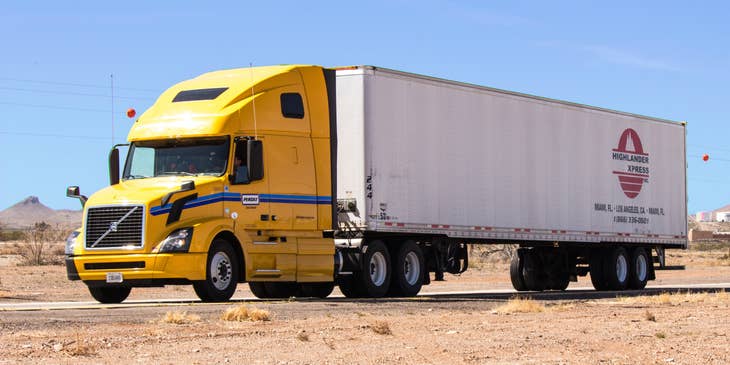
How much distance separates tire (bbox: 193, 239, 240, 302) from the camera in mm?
22797

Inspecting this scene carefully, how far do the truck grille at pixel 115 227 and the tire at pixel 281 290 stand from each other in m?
5.15

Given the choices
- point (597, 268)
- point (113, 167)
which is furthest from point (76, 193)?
point (597, 268)

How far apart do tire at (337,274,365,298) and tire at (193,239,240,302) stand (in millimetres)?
3262

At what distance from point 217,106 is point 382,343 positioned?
967cm

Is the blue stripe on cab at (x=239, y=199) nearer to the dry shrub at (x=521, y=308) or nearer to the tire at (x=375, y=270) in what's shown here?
the tire at (x=375, y=270)

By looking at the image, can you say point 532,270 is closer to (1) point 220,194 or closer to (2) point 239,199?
(2) point 239,199

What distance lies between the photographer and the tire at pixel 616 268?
110 feet

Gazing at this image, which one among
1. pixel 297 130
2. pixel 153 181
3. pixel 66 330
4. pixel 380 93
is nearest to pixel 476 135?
pixel 380 93

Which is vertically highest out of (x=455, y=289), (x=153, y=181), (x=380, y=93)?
(x=380, y=93)

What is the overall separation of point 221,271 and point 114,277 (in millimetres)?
1908

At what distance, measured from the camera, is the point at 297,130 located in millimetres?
24453

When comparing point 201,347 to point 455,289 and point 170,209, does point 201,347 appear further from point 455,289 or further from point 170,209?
point 455,289

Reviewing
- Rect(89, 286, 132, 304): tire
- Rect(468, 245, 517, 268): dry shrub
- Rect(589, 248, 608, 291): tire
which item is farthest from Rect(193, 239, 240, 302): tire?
Rect(468, 245, 517, 268): dry shrub

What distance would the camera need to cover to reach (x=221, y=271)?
75.9 feet
